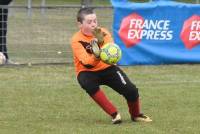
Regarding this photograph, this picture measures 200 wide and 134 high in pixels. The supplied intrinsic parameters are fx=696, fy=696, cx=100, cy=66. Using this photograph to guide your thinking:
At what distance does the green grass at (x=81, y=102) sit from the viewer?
7109 mm

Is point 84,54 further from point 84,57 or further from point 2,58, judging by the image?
point 2,58

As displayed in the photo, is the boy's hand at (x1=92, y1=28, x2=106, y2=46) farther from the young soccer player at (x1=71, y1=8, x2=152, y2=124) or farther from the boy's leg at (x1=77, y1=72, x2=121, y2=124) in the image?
the boy's leg at (x1=77, y1=72, x2=121, y2=124)

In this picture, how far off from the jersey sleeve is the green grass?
0.64m

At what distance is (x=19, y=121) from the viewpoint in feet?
24.4

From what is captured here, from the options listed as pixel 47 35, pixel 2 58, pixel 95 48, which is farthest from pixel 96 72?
pixel 47 35

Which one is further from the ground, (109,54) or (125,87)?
(109,54)

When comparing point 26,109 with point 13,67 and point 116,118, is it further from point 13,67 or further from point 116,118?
point 13,67

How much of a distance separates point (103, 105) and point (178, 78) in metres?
3.54

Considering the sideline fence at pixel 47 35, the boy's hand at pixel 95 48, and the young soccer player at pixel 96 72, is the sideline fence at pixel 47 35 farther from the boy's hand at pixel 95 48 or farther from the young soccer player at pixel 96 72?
the boy's hand at pixel 95 48

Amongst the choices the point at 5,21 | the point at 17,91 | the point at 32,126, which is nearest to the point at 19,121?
the point at 32,126

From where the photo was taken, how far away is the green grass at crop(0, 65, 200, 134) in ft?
23.3

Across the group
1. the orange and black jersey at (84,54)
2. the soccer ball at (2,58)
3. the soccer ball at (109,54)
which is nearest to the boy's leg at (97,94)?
the orange and black jersey at (84,54)

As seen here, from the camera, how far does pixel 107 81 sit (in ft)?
24.5

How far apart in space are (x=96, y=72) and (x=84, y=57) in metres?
0.26
